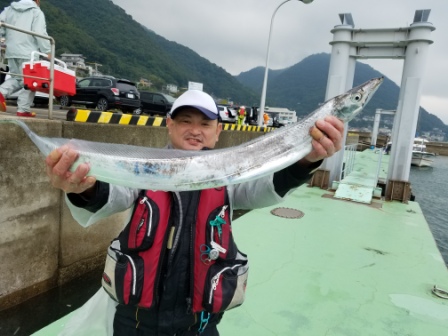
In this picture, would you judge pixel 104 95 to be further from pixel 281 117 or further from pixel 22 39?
pixel 281 117

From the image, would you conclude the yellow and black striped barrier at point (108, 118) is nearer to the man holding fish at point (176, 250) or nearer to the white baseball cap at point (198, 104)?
the white baseball cap at point (198, 104)

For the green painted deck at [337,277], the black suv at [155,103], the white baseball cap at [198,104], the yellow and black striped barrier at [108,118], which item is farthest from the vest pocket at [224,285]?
the black suv at [155,103]

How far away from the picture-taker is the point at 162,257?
185 cm

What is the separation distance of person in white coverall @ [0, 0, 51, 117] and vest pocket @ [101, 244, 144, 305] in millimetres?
5385

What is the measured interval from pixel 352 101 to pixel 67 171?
5.05 feet

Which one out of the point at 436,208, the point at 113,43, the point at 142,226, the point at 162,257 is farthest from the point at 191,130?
the point at 113,43

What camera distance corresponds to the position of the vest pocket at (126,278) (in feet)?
5.91

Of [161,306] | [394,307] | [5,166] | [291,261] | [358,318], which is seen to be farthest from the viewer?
[291,261]

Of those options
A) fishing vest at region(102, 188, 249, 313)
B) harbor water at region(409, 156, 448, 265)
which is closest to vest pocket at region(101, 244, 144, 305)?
fishing vest at region(102, 188, 249, 313)

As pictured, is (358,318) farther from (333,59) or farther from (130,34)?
(130,34)

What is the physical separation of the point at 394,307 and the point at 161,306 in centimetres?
357

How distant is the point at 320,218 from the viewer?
24.8ft

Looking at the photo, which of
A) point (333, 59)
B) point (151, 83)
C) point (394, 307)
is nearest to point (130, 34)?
point (151, 83)

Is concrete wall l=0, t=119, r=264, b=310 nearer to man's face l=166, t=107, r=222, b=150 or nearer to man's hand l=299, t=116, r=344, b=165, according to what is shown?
man's face l=166, t=107, r=222, b=150
